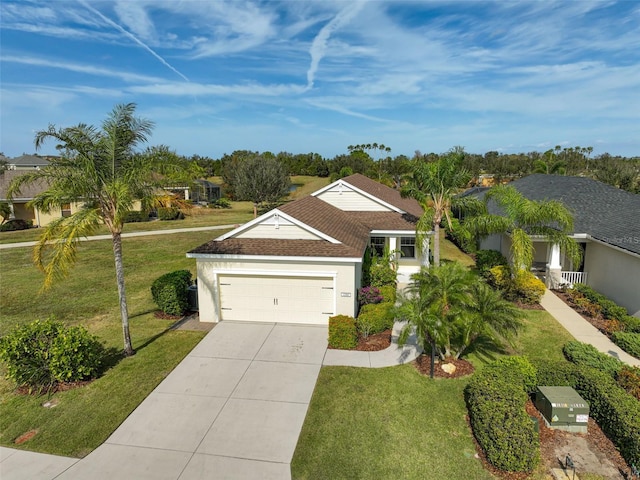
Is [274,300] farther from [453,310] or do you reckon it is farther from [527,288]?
[527,288]

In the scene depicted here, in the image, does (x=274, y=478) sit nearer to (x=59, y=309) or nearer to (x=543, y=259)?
(x=59, y=309)

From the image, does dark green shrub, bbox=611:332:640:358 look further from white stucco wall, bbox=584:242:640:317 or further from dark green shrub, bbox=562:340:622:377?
white stucco wall, bbox=584:242:640:317

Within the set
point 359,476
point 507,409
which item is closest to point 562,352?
point 507,409

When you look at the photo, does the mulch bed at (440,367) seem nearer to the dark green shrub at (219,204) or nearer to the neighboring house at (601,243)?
the neighboring house at (601,243)

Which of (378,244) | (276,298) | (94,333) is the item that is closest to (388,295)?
(276,298)

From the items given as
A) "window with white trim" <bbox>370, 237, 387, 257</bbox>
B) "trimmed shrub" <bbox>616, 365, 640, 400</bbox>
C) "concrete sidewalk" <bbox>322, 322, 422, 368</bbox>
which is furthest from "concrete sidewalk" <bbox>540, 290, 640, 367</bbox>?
"window with white trim" <bbox>370, 237, 387, 257</bbox>
